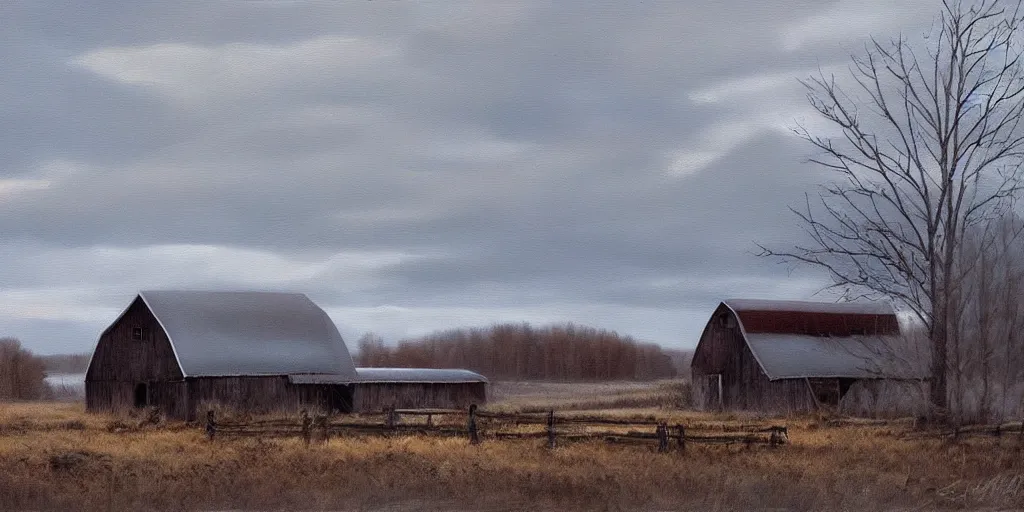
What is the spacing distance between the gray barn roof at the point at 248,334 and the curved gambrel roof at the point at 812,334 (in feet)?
53.9

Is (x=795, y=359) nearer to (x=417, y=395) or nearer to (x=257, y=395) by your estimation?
(x=417, y=395)

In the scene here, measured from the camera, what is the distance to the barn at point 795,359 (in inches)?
1795

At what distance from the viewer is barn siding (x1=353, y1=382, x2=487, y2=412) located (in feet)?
154

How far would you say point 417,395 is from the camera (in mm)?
48938

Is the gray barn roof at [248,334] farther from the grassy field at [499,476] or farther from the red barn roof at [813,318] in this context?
the red barn roof at [813,318]

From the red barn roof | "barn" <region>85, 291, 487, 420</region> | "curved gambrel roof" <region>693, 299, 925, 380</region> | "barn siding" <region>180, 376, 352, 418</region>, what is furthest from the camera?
the red barn roof

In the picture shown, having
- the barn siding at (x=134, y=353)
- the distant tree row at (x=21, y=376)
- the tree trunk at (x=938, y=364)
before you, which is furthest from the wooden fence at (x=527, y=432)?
the distant tree row at (x=21, y=376)

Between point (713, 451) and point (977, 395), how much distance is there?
11.7 metres

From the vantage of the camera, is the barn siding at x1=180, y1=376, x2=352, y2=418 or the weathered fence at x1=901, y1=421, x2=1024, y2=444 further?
the barn siding at x1=180, y1=376, x2=352, y2=418

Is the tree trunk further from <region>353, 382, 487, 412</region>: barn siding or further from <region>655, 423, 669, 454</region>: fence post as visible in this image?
<region>353, 382, 487, 412</region>: barn siding

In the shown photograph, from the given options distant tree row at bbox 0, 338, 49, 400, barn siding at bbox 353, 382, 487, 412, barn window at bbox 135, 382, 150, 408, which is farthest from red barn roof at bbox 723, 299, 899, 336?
distant tree row at bbox 0, 338, 49, 400

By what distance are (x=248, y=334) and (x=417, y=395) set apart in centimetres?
792

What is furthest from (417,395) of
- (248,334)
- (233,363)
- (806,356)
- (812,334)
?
(812,334)

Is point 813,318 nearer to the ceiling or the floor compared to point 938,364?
nearer to the ceiling
